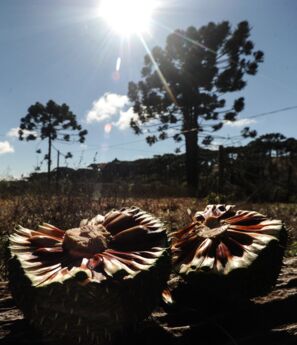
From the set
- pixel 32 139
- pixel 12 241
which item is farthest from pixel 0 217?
pixel 32 139

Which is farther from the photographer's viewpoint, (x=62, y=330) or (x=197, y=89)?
(x=197, y=89)

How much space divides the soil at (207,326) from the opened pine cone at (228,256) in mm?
65

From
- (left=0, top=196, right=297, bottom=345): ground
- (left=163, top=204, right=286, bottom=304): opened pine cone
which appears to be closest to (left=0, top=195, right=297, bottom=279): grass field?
(left=0, top=196, right=297, bottom=345): ground

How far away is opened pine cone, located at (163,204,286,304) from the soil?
65mm

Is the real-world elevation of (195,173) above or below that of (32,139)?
below

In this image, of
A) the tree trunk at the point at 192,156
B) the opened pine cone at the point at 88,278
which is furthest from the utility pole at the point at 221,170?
the opened pine cone at the point at 88,278

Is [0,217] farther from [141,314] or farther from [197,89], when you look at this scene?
[197,89]

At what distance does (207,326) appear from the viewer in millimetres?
1220

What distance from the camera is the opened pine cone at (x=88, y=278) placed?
935mm

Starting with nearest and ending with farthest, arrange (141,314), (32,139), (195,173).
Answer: (141,314), (195,173), (32,139)

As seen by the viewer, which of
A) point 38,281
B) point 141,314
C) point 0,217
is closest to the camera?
point 38,281

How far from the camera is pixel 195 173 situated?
29.2m

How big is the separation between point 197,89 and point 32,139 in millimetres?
27547

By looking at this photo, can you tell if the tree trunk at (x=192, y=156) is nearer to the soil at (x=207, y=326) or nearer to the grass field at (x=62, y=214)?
the grass field at (x=62, y=214)
